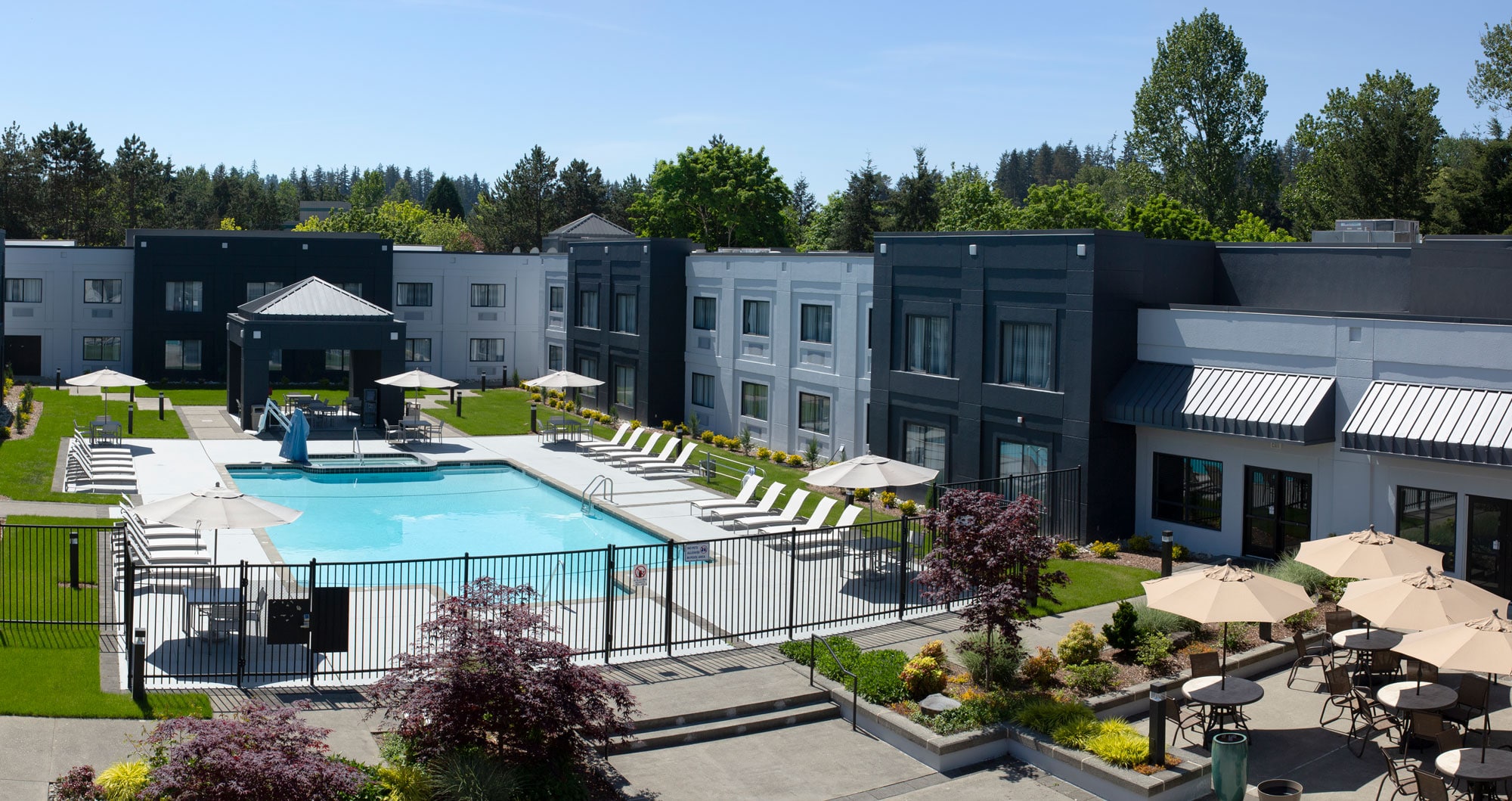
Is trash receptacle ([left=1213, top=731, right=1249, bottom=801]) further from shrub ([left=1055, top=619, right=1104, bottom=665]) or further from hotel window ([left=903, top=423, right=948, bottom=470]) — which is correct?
hotel window ([left=903, top=423, right=948, bottom=470])

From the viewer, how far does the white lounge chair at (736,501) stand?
31.6 meters

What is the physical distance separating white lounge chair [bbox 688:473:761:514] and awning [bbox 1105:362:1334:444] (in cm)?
903

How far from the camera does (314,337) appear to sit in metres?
43.8

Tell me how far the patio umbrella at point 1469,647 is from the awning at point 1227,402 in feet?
32.7

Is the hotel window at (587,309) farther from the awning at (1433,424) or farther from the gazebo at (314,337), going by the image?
the awning at (1433,424)

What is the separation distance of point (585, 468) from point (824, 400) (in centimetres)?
751

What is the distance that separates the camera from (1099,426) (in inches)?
1095

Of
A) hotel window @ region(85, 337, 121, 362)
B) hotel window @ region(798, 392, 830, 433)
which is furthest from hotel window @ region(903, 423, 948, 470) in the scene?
hotel window @ region(85, 337, 121, 362)

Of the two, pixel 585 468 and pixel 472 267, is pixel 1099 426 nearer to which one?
pixel 585 468

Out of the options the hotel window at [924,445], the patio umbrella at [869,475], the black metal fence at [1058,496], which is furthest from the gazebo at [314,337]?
the patio umbrella at [869,475]

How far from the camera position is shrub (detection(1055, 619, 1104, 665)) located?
18.6 m

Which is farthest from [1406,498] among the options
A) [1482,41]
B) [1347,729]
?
[1482,41]

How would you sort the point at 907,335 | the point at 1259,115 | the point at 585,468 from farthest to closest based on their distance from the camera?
1. the point at 1259,115
2. the point at 585,468
3. the point at 907,335

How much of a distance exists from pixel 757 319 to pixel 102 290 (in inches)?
1287
